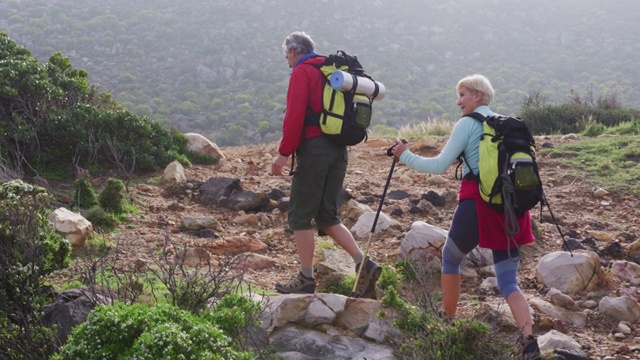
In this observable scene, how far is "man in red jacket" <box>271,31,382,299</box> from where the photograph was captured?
4.52m

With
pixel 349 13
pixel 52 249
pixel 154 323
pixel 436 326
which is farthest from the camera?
pixel 349 13

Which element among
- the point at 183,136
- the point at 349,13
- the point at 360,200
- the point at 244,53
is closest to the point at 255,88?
the point at 244,53

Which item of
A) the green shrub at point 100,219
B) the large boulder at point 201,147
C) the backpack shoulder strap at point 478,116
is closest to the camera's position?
the backpack shoulder strap at point 478,116

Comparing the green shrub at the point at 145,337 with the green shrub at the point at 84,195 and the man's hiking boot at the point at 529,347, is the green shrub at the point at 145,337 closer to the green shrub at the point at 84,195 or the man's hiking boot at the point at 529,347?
the man's hiking boot at the point at 529,347

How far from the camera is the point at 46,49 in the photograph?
41125 mm

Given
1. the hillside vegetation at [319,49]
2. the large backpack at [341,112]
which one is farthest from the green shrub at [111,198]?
the hillside vegetation at [319,49]

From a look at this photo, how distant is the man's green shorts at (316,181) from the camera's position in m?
4.59

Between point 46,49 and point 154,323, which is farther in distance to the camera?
point 46,49

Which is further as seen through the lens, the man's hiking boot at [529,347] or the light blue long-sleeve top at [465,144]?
the light blue long-sleeve top at [465,144]

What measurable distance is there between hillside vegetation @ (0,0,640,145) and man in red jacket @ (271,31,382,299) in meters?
23.1

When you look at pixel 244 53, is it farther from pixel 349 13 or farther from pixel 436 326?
pixel 436 326

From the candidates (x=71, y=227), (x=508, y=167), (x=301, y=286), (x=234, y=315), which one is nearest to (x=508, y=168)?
(x=508, y=167)

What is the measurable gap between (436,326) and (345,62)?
1940 mm

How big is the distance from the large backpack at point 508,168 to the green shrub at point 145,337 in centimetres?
162
